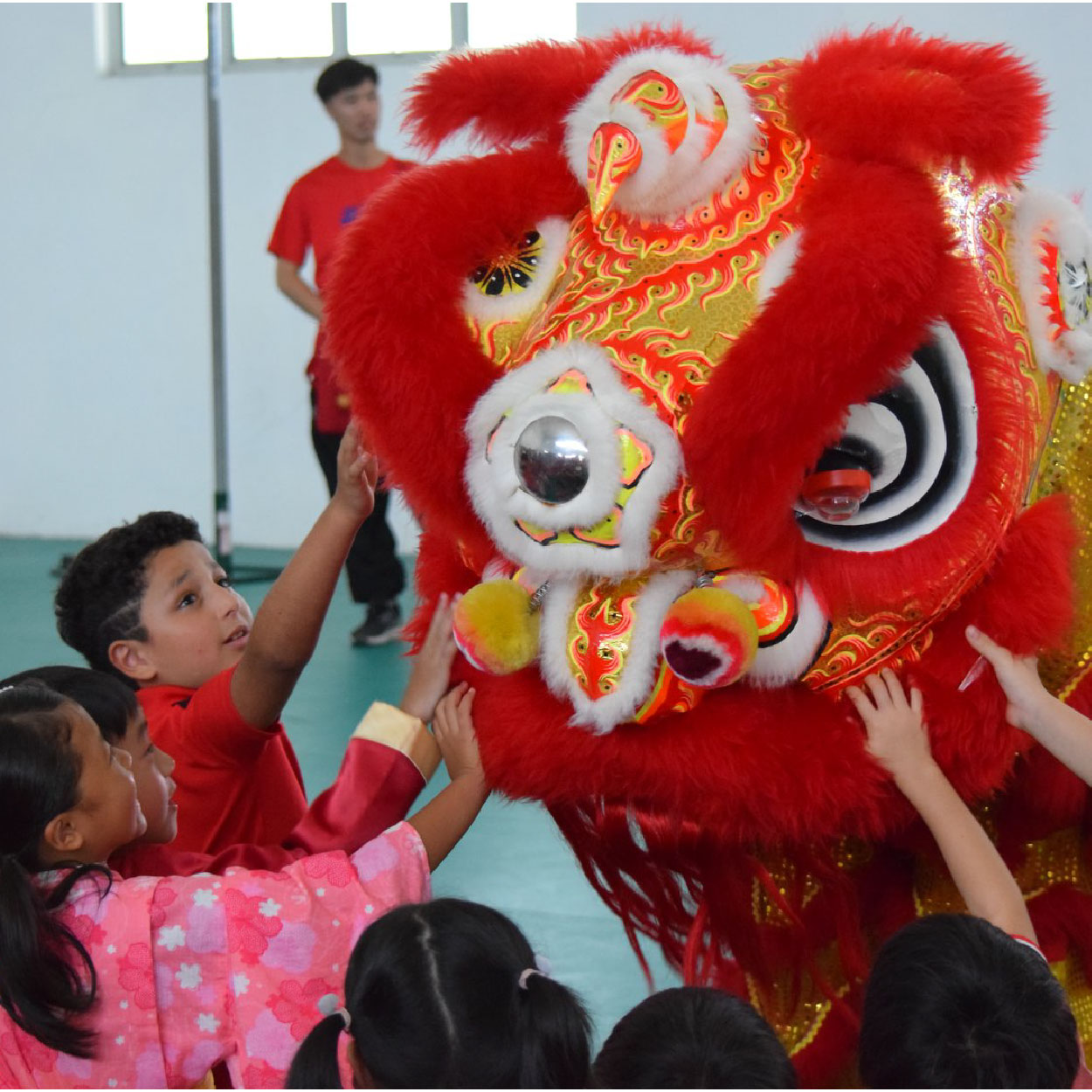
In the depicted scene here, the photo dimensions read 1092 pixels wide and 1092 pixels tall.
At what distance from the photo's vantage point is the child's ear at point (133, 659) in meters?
1.59

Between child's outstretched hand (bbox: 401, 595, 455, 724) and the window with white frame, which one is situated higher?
the window with white frame

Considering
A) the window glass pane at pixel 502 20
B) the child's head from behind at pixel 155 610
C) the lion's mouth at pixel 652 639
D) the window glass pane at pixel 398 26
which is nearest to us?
the lion's mouth at pixel 652 639

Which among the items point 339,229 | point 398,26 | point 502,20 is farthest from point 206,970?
point 398,26

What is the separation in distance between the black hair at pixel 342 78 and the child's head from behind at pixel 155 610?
7.88 feet

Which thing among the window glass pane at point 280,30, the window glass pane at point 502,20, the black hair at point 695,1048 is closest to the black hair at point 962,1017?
the black hair at point 695,1048

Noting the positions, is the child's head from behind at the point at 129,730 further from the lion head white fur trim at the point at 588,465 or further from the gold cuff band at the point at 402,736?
the lion head white fur trim at the point at 588,465

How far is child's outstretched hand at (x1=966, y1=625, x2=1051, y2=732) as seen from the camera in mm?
1038

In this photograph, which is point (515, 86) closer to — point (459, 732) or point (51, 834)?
point (459, 732)

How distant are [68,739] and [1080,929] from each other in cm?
81

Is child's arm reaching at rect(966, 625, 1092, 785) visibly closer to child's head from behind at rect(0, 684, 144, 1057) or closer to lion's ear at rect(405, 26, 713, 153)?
lion's ear at rect(405, 26, 713, 153)

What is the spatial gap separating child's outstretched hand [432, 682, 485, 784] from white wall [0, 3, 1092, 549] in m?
3.80

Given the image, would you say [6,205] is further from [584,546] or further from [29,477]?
[584,546]

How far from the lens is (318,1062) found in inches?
36.5

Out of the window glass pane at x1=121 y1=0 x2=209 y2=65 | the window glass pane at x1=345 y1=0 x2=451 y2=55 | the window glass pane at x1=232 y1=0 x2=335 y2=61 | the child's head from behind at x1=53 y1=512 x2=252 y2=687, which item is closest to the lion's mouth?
the child's head from behind at x1=53 y1=512 x2=252 y2=687
